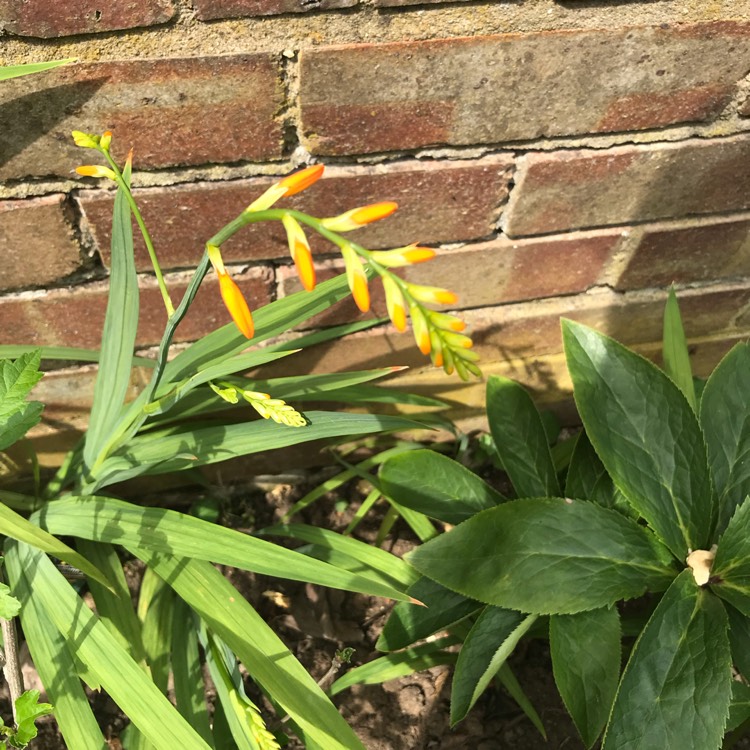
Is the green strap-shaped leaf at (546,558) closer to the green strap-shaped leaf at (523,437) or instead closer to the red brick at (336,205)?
the green strap-shaped leaf at (523,437)

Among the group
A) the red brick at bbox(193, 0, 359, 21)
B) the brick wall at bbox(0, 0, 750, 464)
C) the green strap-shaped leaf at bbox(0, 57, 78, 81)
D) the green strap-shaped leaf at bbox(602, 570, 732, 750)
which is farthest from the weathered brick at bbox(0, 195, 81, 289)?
the green strap-shaped leaf at bbox(602, 570, 732, 750)

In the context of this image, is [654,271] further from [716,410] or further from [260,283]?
[260,283]

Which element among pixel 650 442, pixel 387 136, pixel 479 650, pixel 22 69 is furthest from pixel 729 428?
pixel 22 69

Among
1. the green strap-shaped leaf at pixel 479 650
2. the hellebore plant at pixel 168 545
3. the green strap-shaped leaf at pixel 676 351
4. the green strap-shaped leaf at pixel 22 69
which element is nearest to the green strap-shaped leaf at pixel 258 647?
the hellebore plant at pixel 168 545

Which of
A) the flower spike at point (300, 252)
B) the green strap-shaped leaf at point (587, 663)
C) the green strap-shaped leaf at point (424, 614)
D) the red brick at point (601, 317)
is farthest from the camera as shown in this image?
the red brick at point (601, 317)

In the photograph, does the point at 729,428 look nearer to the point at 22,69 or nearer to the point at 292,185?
the point at 292,185

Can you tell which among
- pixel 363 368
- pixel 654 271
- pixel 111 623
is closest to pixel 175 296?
pixel 363 368
